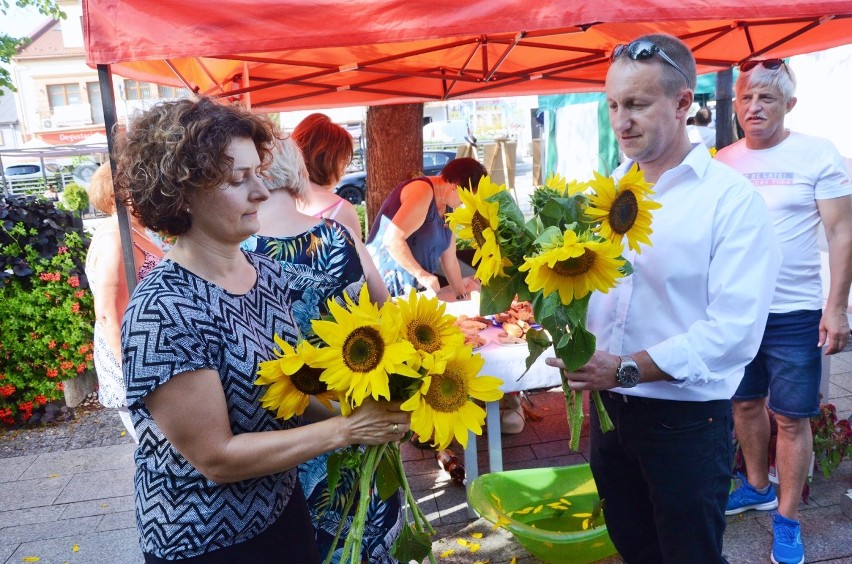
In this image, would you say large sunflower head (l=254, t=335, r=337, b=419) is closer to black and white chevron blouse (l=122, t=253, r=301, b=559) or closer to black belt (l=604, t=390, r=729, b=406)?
black and white chevron blouse (l=122, t=253, r=301, b=559)

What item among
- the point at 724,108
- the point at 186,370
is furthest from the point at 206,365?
the point at 724,108

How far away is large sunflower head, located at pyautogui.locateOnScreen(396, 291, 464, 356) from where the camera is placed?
137 centimetres

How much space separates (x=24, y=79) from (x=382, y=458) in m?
53.0

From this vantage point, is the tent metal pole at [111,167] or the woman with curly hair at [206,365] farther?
the tent metal pole at [111,167]

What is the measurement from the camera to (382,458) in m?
1.53

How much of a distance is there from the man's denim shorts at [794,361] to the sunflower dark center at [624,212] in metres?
1.65

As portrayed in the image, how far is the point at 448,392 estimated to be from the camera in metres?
1.38

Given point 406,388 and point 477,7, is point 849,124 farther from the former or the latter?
point 406,388

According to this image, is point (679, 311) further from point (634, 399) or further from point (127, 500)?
point (127, 500)

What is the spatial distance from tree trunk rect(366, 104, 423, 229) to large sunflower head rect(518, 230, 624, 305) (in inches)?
176

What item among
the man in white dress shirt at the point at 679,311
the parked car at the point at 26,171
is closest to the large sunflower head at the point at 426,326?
the man in white dress shirt at the point at 679,311

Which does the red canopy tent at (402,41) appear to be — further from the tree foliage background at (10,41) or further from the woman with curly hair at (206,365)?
the tree foliage background at (10,41)

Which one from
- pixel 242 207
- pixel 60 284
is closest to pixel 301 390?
pixel 242 207

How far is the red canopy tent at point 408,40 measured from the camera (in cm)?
249
